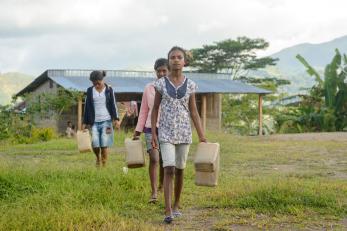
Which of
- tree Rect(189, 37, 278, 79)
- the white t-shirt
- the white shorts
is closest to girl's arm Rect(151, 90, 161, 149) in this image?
the white shorts

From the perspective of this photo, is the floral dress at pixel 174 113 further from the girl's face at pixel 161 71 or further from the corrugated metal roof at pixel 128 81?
the corrugated metal roof at pixel 128 81

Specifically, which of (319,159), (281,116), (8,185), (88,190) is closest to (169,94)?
(88,190)

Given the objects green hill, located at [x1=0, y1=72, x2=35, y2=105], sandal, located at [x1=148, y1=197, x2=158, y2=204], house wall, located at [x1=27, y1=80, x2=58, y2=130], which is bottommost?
sandal, located at [x1=148, y1=197, x2=158, y2=204]

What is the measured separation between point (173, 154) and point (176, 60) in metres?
0.84

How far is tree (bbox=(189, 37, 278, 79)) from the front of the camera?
3838 centimetres

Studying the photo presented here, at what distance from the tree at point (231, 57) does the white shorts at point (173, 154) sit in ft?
109

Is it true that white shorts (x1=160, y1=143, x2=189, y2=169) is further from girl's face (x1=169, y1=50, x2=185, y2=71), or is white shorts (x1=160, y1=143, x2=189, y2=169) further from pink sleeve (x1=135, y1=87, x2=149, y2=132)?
pink sleeve (x1=135, y1=87, x2=149, y2=132)

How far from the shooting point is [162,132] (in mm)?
5074

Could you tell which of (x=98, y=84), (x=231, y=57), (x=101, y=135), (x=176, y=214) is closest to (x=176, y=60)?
(x=176, y=214)

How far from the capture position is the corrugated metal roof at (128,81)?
76.7 ft

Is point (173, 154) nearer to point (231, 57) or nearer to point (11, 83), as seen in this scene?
point (231, 57)

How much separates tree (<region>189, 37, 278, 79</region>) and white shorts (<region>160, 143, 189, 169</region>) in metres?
33.2

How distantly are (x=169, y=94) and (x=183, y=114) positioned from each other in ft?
0.72

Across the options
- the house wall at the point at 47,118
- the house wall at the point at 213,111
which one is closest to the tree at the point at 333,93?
the house wall at the point at 213,111
